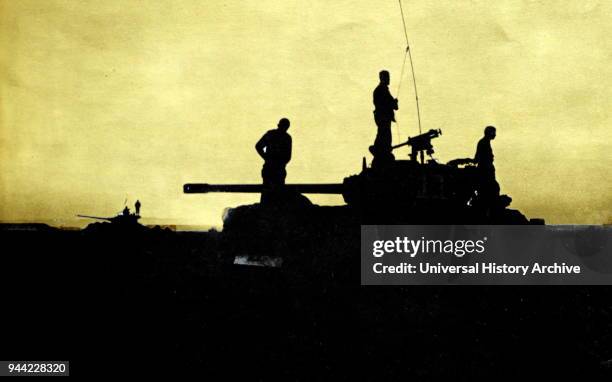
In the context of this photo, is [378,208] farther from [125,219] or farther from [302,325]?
[125,219]

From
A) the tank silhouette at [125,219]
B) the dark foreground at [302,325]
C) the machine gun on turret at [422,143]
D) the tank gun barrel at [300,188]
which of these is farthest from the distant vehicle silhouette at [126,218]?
the machine gun on turret at [422,143]

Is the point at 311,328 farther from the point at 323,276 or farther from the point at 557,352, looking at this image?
the point at 557,352

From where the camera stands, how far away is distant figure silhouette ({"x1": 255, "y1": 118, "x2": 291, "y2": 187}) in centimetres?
1199

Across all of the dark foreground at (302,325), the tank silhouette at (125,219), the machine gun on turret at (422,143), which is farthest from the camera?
the tank silhouette at (125,219)

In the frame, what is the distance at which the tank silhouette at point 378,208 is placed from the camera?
36.4 ft

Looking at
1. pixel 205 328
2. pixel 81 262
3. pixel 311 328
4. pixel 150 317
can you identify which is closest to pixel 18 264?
pixel 81 262

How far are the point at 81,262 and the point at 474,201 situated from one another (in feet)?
42.3

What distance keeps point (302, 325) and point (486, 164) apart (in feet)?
18.8

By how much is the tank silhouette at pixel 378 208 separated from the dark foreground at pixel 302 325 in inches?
17.4

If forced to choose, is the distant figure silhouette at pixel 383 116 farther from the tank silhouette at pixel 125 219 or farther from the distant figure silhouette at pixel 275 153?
the tank silhouette at pixel 125 219

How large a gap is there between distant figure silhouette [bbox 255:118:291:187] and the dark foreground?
1841 mm

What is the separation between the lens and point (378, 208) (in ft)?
37.1

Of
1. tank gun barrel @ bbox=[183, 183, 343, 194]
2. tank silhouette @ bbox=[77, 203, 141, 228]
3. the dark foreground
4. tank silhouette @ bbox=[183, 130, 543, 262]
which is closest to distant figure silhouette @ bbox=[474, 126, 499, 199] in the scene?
tank silhouette @ bbox=[183, 130, 543, 262]

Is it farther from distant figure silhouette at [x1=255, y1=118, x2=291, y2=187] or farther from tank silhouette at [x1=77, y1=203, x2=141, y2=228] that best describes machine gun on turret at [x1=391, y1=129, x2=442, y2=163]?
tank silhouette at [x1=77, y1=203, x2=141, y2=228]
